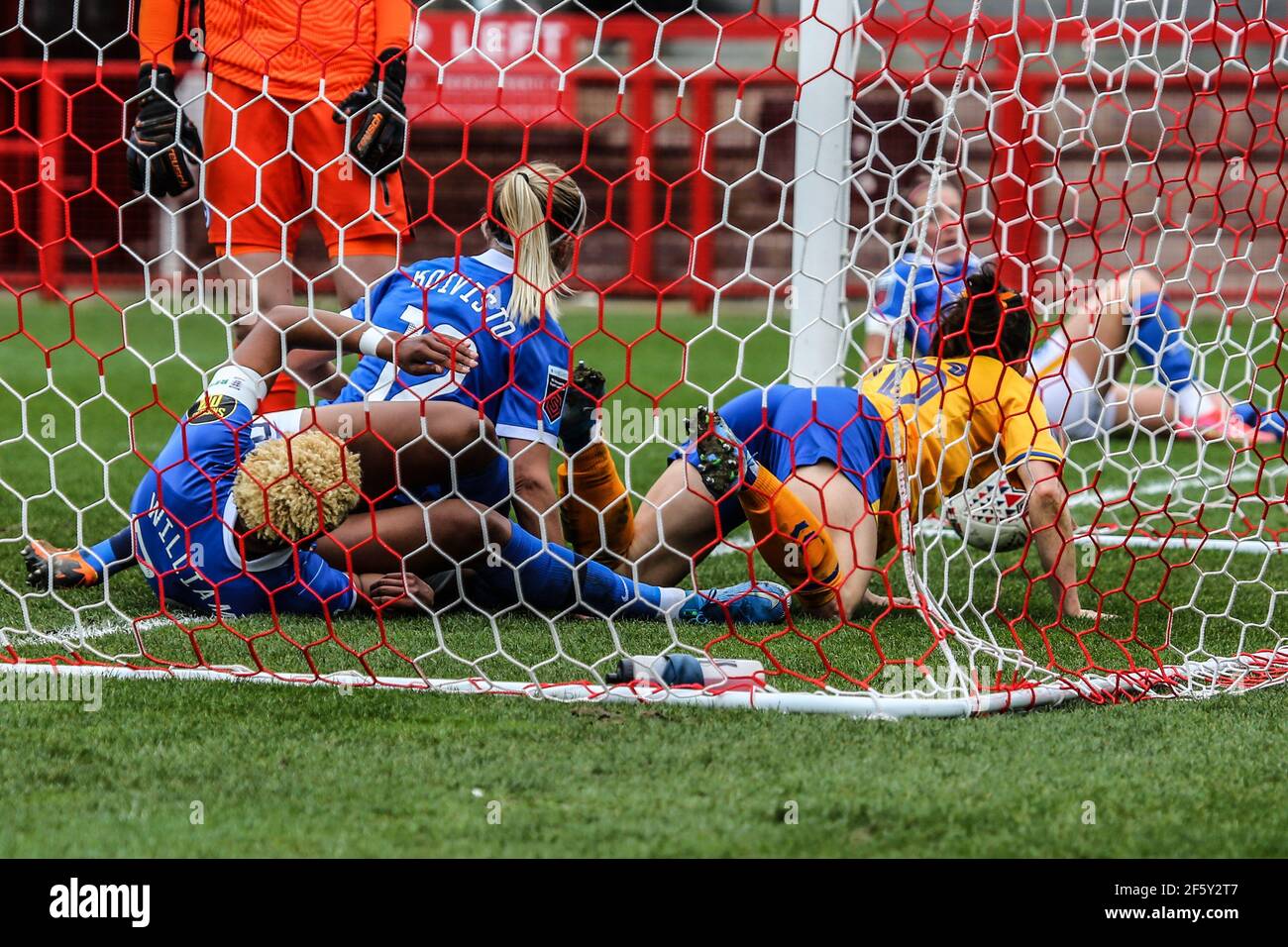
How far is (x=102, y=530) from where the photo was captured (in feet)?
15.1

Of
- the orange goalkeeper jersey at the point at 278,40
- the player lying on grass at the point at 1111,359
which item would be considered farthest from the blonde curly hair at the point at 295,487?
the player lying on grass at the point at 1111,359

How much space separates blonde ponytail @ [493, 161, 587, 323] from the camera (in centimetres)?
362

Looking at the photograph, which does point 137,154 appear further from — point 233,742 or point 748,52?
point 748,52

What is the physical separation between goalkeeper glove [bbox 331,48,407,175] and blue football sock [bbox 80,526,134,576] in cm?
108

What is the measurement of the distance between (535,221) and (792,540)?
95cm

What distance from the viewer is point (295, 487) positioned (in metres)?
3.10

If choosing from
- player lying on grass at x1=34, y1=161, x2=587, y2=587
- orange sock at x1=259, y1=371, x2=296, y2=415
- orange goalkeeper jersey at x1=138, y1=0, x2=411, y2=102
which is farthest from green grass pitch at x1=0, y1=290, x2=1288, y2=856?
orange goalkeeper jersey at x1=138, y1=0, x2=411, y2=102

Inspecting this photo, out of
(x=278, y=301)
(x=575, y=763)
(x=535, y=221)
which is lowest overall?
(x=575, y=763)

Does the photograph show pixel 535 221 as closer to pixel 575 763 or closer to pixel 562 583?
pixel 562 583

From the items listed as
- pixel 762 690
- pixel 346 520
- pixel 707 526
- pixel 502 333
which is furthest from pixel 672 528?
pixel 762 690

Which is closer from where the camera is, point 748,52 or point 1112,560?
point 1112,560

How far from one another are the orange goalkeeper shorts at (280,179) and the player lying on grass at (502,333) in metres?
0.67
